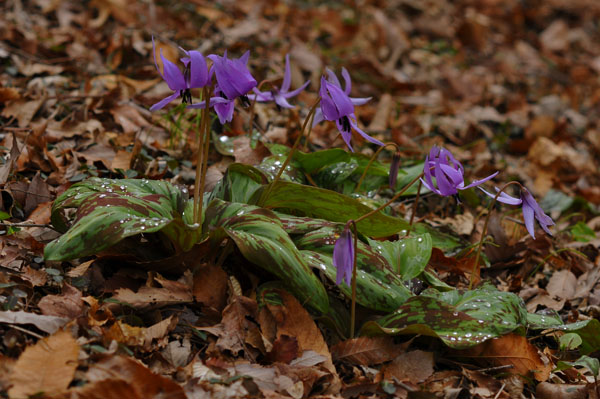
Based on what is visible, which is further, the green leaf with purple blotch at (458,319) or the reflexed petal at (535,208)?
the reflexed petal at (535,208)

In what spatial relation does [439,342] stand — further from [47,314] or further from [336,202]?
[47,314]

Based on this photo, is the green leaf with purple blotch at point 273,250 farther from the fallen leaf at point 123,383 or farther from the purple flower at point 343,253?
the fallen leaf at point 123,383

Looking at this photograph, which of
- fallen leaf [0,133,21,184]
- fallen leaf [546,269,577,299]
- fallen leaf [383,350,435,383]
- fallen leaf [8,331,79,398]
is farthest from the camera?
fallen leaf [546,269,577,299]

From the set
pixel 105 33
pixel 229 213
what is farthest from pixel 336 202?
pixel 105 33

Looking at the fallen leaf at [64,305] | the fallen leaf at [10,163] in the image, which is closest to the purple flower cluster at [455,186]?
the fallen leaf at [64,305]

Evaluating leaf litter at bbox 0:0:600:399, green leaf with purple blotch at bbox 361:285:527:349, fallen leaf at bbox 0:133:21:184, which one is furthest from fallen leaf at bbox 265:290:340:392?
fallen leaf at bbox 0:133:21:184

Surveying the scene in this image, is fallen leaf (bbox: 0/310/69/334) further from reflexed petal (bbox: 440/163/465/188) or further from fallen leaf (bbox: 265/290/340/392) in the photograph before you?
reflexed petal (bbox: 440/163/465/188)
